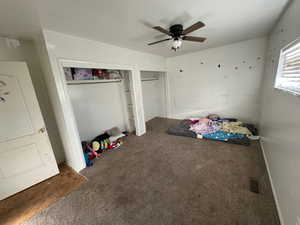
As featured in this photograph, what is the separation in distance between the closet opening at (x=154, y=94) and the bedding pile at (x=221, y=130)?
1.56 m

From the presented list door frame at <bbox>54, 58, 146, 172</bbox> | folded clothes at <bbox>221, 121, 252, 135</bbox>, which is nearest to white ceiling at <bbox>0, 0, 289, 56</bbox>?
door frame at <bbox>54, 58, 146, 172</bbox>

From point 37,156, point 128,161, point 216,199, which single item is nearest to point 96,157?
point 128,161

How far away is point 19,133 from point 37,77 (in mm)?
1014

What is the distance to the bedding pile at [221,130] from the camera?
2.90 m

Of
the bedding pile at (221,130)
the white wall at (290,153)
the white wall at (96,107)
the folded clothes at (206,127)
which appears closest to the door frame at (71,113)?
the white wall at (96,107)

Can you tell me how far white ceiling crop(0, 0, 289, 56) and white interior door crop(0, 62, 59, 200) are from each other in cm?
67

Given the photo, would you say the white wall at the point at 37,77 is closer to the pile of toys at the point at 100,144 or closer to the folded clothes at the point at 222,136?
the pile of toys at the point at 100,144

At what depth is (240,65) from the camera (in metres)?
3.45

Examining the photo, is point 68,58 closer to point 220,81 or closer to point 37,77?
point 37,77

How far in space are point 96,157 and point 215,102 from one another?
391 cm

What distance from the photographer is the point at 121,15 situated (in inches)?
61.3

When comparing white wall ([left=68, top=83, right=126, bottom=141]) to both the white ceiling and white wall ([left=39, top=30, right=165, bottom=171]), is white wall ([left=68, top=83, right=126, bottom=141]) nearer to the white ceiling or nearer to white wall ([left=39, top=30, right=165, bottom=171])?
white wall ([left=39, top=30, right=165, bottom=171])

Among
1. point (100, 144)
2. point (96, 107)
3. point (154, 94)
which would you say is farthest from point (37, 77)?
point (154, 94)

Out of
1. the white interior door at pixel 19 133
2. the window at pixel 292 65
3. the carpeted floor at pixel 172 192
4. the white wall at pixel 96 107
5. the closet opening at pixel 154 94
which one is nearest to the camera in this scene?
the window at pixel 292 65
